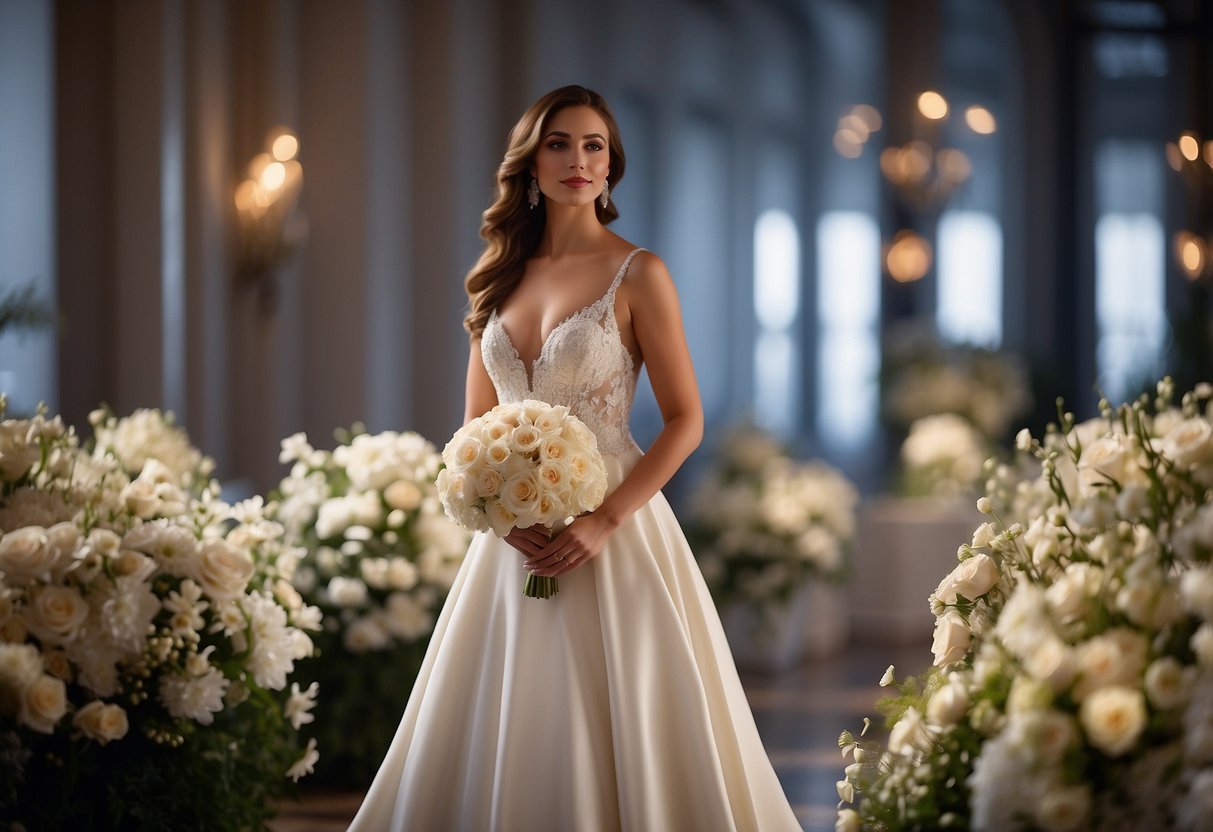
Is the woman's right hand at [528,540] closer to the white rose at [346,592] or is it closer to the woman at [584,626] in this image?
the woman at [584,626]

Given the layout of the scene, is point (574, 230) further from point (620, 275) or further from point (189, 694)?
point (189, 694)

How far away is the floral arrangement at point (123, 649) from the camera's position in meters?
2.51

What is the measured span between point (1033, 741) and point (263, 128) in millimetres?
6014

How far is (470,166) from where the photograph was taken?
8594 mm

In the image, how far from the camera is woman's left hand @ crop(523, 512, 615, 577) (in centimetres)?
300

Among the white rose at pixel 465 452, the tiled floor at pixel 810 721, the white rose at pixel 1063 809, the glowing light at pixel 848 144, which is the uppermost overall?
the glowing light at pixel 848 144

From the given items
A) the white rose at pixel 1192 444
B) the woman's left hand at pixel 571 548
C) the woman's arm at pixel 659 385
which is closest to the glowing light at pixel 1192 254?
the woman's arm at pixel 659 385

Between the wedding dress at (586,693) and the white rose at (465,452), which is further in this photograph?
the wedding dress at (586,693)

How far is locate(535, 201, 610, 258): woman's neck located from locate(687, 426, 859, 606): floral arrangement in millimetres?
4267

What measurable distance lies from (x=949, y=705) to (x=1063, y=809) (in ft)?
0.93

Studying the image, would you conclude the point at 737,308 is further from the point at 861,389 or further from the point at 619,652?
the point at 619,652

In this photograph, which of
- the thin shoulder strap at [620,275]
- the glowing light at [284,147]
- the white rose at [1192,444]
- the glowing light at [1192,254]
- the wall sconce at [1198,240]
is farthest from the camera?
the glowing light at [1192,254]

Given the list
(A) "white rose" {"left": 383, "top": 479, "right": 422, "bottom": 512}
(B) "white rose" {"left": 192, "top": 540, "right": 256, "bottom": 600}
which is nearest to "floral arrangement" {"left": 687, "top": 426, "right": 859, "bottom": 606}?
(A) "white rose" {"left": 383, "top": 479, "right": 422, "bottom": 512}

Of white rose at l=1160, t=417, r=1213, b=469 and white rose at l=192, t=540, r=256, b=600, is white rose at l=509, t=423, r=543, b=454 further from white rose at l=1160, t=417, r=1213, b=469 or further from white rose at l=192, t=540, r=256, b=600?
white rose at l=1160, t=417, r=1213, b=469
